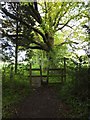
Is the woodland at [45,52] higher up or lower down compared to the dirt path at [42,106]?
higher up

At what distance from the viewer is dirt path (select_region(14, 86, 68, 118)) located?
2.74 meters

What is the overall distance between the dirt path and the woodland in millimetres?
19

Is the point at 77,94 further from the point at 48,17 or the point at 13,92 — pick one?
the point at 48,17

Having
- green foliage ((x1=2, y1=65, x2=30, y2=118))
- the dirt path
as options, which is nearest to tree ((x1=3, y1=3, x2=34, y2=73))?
green foliage ((x1=2, y1=65, x2=30, y2=118))

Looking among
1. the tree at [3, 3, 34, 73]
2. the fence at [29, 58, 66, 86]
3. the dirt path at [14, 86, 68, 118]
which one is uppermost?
Answer: the tree at [3, 3, 34, 73]

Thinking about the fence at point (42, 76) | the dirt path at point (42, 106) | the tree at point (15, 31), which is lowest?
the dirt path at point (42, 106)

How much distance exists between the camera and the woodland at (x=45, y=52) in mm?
2922

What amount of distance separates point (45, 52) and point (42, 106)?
80 centimetres

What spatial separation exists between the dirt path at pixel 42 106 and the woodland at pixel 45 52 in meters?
0.02

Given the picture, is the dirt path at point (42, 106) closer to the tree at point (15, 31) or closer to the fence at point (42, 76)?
the fence at point (42, 76)

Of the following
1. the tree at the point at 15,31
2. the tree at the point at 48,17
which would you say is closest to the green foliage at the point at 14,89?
the tree at the point at 15,31

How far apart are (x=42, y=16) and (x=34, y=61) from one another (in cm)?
79

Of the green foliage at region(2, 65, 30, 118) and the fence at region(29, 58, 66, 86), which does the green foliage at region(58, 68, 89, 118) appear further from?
the green foliage at region(2, 65, 30, 118)

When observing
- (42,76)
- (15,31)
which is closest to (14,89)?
(42,76)
